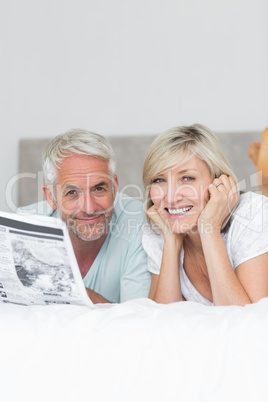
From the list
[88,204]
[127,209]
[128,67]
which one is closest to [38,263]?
[88,204]

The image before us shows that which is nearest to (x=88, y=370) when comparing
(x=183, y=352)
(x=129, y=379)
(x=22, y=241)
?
(x=129, y=379)

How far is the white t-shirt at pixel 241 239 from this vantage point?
1.51 metres

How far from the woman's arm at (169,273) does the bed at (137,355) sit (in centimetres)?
48

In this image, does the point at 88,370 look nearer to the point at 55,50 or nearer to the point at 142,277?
the point at 142,277

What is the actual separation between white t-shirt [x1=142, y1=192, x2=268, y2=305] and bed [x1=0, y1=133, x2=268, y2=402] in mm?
434

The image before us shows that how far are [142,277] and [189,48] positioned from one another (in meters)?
1.66

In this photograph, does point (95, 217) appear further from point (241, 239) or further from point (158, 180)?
point (241, 239)

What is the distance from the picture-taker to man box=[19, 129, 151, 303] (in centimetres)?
173

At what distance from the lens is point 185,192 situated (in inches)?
63.7

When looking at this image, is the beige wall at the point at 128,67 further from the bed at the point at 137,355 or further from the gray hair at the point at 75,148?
the bed at the point at 137,355

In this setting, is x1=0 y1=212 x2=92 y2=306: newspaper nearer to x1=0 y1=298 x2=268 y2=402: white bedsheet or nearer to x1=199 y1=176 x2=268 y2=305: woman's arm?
x1=0 y1=298 x2=268 y2=402: white bedsheet

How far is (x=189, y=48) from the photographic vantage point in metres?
2.96

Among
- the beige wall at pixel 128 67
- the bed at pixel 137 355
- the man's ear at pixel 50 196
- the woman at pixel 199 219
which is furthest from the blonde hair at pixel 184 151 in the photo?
the beige wall at pixel 128 67

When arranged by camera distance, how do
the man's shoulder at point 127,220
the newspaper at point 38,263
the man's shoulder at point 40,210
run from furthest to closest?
1. the man's shoulder at point 40,210
2. the man's shoulder at point 127,220
3. the newspaper at point 38,263
